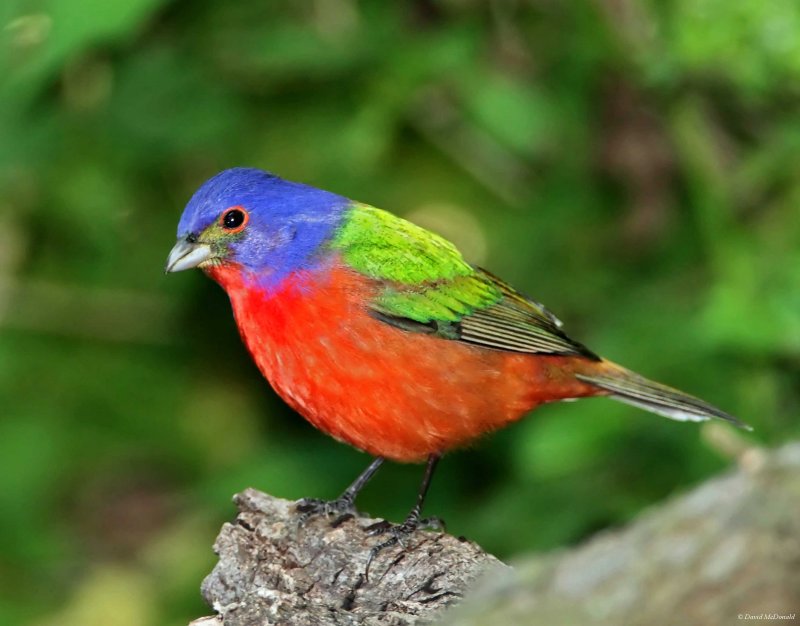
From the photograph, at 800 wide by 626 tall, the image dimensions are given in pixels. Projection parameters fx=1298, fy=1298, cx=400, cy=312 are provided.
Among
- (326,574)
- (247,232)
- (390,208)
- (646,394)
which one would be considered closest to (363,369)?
(247,232)

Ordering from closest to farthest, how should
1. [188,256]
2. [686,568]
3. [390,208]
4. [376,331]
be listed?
[686,568] < [376,331] < [188,256] < [390,208]

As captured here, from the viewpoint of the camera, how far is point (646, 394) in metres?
6.39

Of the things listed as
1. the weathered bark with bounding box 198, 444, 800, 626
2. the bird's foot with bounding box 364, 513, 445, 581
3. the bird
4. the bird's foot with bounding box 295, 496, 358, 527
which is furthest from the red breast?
the weathered bark with bounding box 198, 444, 800, 626

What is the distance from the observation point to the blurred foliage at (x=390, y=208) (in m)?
6.89

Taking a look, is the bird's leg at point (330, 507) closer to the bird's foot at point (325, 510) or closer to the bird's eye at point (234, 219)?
the bird's foot at point (325, 510)

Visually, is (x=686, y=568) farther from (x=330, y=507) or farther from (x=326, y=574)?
(x=330, y=507)

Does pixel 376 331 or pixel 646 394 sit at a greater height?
pixel 646 394

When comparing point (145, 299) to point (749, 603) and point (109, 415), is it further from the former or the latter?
point (749, 603)

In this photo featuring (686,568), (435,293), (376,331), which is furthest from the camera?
(435,293)

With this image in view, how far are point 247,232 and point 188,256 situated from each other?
0.29m

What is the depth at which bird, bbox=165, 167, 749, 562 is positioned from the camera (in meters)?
5.70

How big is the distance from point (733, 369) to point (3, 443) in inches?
200

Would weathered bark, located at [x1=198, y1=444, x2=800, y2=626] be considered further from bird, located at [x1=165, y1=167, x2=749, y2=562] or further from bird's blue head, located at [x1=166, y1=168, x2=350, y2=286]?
bird's blue head, located at [x1=166, y1=168, x2=350, y2=286]

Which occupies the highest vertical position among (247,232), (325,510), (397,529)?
Result: (247,232)
